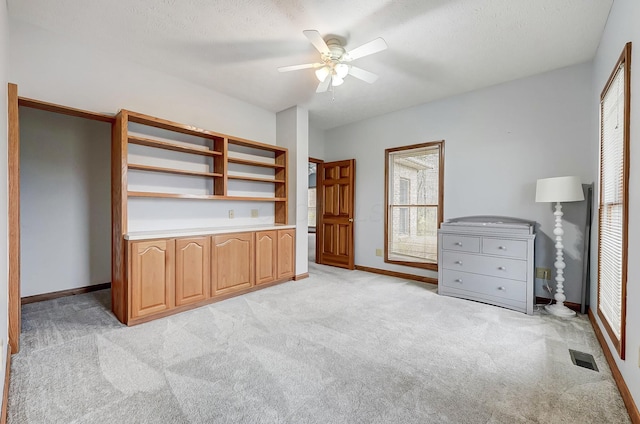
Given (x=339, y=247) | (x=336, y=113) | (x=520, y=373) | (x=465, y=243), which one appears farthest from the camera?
(x=339, y=247)

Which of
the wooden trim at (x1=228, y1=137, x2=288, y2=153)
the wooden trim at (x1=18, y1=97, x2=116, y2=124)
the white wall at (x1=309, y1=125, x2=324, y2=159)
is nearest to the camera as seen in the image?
the wooden trim at (x1=18, y1=97, x2=116, y2=124)

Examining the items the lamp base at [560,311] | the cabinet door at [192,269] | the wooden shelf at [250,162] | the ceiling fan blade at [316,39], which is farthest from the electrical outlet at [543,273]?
the cabinet door at [192,269]

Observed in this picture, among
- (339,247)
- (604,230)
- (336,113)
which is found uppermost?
(336,113)

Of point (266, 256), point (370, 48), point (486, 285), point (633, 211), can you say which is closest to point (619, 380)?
point (633, 211)

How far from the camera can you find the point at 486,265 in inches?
127

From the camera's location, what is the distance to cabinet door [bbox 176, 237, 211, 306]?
293 cm

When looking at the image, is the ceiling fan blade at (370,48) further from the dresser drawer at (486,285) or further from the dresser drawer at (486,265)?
the dresser drawer at (486,285)

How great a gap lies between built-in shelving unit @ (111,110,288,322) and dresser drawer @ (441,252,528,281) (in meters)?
2.40

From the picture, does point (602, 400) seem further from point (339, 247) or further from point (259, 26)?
point (339, 247)

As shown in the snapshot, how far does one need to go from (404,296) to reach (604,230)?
196 centimetres

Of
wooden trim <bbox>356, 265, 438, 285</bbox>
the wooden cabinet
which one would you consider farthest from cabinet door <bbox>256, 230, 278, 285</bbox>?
wooden trim <bbox>356, 265, 438, 285</bbox>

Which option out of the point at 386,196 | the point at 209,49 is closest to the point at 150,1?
the point at 209,49

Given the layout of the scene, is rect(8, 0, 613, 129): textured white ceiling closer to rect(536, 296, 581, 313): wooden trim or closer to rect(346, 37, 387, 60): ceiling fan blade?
rect(346, 37, 387, 60): ceiling fan blade

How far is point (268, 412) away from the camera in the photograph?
1.51 m
